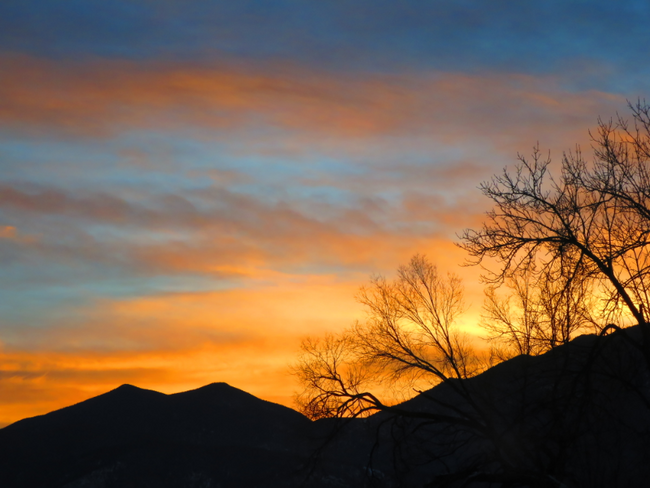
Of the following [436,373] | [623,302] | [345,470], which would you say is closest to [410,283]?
[436,373]

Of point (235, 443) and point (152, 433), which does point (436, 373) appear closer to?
point (235, 443)

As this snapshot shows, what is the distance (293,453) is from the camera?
184375 mm

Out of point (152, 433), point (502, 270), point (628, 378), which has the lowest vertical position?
point (628, 378)

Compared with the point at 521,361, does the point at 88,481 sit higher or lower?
higher

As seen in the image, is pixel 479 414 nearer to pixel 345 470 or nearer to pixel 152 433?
pixel 345 470

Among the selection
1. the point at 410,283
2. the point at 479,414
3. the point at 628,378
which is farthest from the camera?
the point at 410,283

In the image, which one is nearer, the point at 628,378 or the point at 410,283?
the point at 628,378

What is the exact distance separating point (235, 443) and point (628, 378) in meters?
183

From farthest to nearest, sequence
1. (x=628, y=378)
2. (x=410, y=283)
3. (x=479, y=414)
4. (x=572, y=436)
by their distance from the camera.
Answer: (x=410, y=283) → (x=479, y=414) → (x=628, y=378) → (x=572, y=436)

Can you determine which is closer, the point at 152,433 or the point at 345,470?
the point at 345,470

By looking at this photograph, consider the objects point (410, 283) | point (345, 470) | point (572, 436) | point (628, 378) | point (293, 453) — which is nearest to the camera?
point (572, 436)

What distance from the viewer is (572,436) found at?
14.4 metres

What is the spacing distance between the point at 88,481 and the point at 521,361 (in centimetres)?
16754

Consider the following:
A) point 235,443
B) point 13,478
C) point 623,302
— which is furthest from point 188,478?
point 623,302
